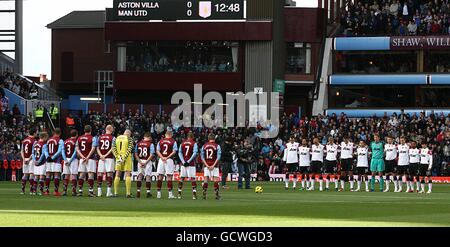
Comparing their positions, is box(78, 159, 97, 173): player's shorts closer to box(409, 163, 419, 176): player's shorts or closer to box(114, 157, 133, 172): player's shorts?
box(114, 157, 133, 172): player's shorts

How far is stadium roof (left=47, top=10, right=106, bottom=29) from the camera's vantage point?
100625mm

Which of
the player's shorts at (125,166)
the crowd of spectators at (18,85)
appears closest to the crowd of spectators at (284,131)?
the crowd of spectators at (18,85)

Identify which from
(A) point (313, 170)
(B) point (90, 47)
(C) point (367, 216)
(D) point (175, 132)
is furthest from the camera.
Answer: (B) point (90, 47)

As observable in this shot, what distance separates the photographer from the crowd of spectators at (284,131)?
201ft

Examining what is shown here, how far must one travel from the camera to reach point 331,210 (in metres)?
33.2

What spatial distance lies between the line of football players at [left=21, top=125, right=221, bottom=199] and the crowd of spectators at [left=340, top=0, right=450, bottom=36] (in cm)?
3699

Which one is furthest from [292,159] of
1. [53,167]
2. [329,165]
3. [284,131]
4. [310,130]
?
[284,131]

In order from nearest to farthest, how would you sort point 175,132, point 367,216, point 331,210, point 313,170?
point 367,216 < point 331,210 < point 313,170 < point 175,132

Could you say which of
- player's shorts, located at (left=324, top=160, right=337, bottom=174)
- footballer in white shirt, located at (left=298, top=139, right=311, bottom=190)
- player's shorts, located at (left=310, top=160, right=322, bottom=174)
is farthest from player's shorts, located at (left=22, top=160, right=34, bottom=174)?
player's shorts, located at (left=324, top=160, right=337, bottom=174)

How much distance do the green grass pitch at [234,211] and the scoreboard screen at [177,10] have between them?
3390 centimetres

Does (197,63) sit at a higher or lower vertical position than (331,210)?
higher
